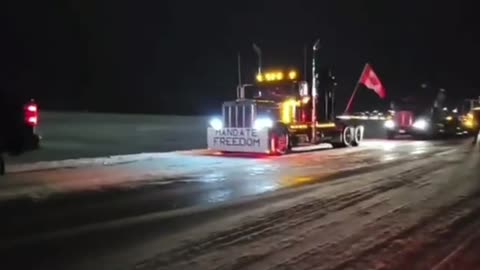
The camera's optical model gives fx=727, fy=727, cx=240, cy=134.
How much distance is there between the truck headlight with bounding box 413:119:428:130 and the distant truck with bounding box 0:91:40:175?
26212 mm

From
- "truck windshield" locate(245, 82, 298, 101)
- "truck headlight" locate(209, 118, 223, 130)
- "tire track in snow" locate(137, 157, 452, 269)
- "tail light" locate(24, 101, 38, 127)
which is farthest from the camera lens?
→ "truck windshield" locate(245, 82, 298, 101)

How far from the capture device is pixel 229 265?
25.5 ft

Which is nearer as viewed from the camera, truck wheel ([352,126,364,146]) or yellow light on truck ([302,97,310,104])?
yellow light on truck ([302,97,310,104])

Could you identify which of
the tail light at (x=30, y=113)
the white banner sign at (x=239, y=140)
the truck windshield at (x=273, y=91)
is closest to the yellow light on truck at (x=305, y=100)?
the truck windshield at (x=273, y=91)

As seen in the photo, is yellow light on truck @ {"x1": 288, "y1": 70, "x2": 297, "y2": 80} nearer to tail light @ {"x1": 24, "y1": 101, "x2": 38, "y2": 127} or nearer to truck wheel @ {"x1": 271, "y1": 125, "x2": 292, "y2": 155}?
truck wheel @ {"x1": 271, "y1": 125, "x2": 292, "y2": 155}

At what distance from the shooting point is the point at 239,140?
2506 cm

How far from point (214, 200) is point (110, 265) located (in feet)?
17.0

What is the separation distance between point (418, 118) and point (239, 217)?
93.1ft

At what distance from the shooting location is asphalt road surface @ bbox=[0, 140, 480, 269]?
820cm

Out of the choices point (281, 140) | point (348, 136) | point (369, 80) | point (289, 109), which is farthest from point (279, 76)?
point (369, 80)

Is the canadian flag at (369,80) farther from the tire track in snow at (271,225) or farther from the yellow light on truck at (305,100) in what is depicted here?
the tire track in snow at (271,225)

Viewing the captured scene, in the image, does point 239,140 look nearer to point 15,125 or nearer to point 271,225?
point 15,125

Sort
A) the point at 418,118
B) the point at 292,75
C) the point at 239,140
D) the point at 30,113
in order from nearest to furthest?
the point at 30,113
the point at 239,140
the point at 292,75
the point at 418,118

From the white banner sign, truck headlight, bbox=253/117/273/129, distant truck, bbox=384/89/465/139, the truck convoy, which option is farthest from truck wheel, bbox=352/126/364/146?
distant truck, bbox=384/89/465/139
